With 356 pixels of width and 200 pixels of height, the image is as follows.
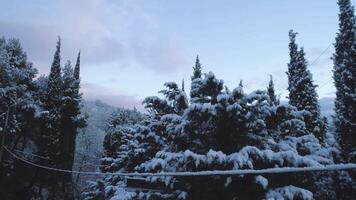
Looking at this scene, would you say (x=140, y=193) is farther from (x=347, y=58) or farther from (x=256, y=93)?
(x=347, y=58)

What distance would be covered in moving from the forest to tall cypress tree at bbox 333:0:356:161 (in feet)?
0.20

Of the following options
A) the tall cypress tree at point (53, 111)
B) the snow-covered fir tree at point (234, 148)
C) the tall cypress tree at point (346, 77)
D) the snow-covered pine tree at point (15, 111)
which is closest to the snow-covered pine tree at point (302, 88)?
the tall cypress tree at point (346, 77)

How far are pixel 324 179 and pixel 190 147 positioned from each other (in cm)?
523

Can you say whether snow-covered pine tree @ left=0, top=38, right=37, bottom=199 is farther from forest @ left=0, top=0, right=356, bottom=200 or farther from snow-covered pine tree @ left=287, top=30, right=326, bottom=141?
snow-covered pine tree @ left=287, top=30, right=326, bottom=141

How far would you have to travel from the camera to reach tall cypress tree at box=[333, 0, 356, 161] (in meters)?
19.6

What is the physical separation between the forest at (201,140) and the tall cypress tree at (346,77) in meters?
0.06

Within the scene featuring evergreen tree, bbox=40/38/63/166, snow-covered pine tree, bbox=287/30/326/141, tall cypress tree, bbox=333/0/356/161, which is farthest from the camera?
evergreen tree, bbox=40/38/63/166

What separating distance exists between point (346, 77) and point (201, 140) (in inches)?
555

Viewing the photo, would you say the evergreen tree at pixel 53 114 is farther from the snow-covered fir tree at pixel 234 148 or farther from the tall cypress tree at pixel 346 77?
the tall cypress tree at pixel 346 77

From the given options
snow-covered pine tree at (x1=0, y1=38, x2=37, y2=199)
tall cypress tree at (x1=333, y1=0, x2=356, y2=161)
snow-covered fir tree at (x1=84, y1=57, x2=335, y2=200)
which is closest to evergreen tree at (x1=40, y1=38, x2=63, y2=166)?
snow-covered pine tree at (x1=0, y1=38, x2=37, y2=199)

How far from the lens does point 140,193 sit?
40.3 ft

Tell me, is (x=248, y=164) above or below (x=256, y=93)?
below

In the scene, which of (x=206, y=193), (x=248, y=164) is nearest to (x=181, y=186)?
(x=206, y=193)

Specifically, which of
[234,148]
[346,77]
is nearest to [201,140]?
[234,148]
